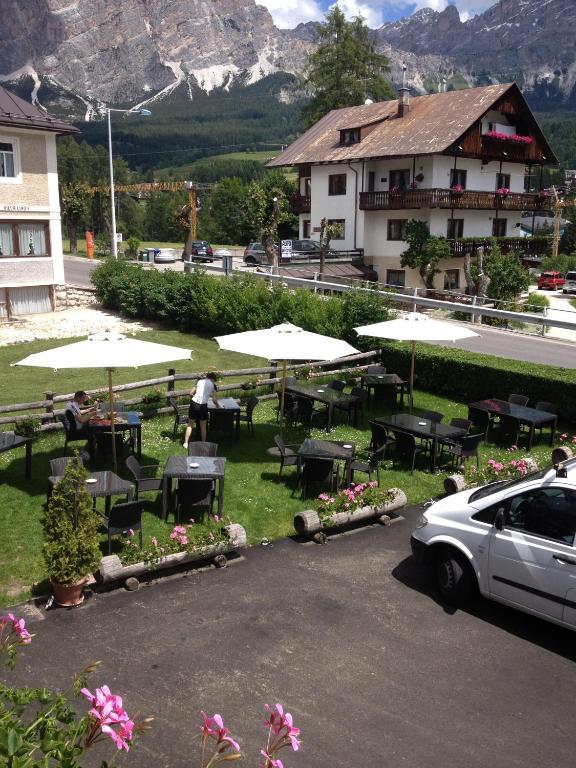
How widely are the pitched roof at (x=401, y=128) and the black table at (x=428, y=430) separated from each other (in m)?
31.8

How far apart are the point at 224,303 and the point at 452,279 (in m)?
22.6

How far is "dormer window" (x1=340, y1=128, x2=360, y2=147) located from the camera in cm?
4778

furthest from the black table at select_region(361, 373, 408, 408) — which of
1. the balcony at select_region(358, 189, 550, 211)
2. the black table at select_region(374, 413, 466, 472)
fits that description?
the balcony at select_region(358, 189, 550, 211)

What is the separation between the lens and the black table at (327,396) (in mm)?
14969

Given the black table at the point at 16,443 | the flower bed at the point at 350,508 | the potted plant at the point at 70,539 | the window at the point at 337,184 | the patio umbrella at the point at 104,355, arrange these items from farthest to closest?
1. the window at the point at 337,184
2. the black table at the point at 16,443
3. the patio umbrella at the point at 104,355
4. the flower bed at the point at 350,508
5. the potted plant at the point at 70,539

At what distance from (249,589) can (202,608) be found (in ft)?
2.31

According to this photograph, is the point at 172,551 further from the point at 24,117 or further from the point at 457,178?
the point at 457,178

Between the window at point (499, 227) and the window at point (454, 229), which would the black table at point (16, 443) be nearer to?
the window at point (454, 229)

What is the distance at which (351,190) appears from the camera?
47438 millimetres

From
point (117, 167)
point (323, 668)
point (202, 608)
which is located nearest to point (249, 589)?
point (202, 608)

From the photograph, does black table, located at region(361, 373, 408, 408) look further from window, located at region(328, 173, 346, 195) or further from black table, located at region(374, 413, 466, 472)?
window, located at region(328, 173, 346, 195)

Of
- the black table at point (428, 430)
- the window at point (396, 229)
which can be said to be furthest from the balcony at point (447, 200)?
the black table at point (428, 430)

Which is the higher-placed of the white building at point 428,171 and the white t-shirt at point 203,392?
the white building at point 428,171

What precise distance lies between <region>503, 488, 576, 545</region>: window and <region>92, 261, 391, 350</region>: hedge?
12503 mm
